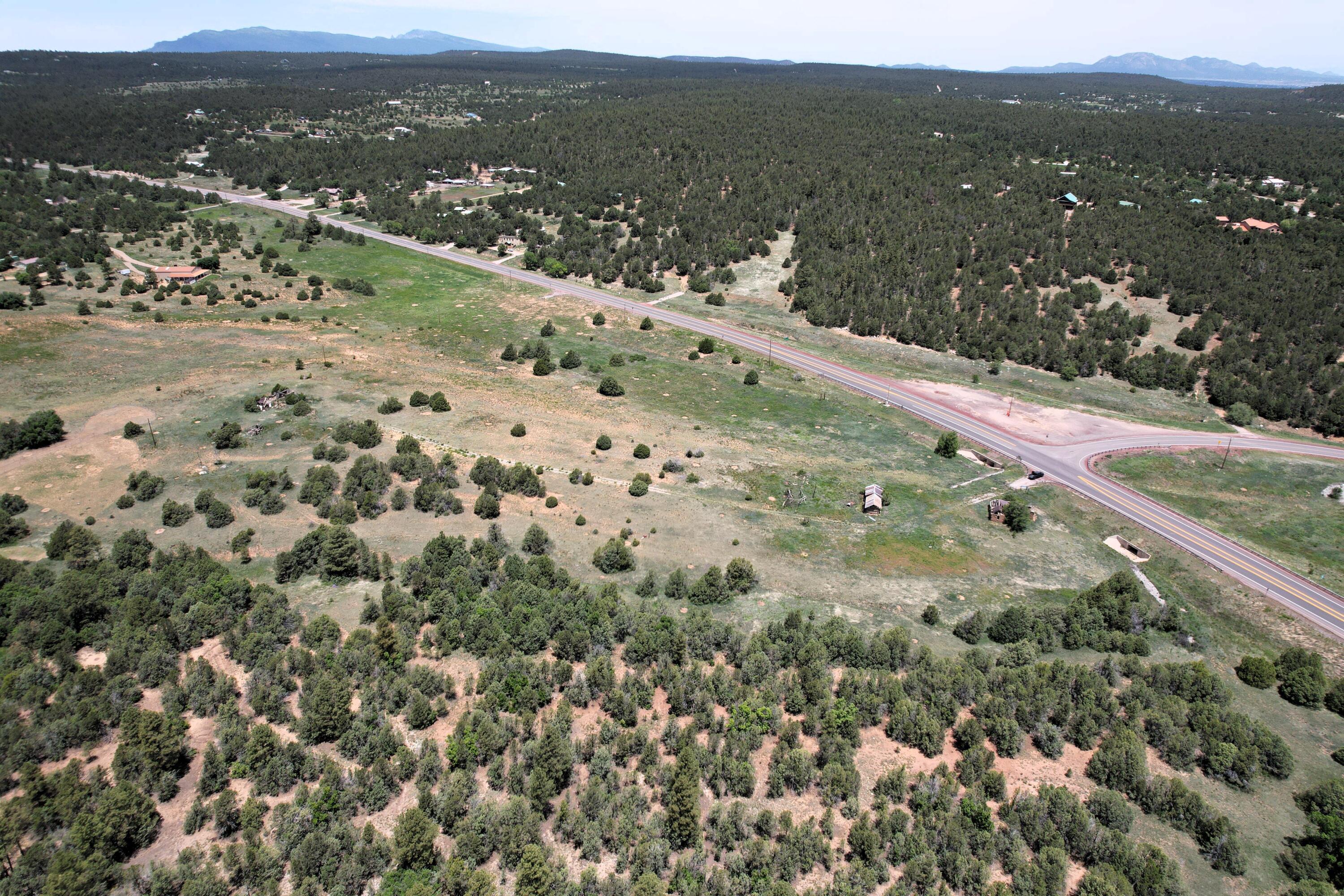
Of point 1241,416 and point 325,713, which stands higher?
point 1241,416

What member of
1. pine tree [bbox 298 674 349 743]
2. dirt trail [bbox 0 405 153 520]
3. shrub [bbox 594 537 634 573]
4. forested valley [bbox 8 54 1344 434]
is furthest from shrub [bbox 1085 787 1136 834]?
forested valley [bbox 8 54 1344 434]

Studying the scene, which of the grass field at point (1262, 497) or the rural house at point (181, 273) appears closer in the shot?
the grass field at point (1262, 497)

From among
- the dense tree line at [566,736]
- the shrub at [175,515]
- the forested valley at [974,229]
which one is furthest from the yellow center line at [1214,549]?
the shrub at [175,515]

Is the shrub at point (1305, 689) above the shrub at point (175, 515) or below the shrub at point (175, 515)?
below

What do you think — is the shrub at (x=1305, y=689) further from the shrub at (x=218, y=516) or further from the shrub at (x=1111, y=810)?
the shrub at (x=218, y=516)

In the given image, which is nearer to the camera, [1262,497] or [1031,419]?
[1262,497]

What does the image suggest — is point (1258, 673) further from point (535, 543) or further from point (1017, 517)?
point (535, 543)

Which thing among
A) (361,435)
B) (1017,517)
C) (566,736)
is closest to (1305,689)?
(1017,517)
